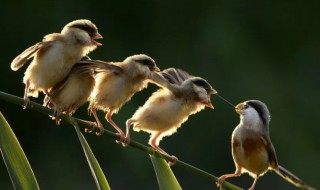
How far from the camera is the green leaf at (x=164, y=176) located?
103 inches

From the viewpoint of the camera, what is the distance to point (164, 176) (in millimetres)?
2658

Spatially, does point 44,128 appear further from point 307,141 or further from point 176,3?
point 307,141

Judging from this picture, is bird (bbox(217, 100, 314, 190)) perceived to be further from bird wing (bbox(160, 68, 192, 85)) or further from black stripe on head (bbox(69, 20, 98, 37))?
black stripe on head (bbox(69, 20, 98, 37))

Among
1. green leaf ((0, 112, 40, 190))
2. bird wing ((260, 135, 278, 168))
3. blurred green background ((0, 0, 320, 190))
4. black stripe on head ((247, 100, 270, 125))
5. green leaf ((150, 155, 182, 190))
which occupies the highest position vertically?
green leaf ((0, 112, 40, 190))

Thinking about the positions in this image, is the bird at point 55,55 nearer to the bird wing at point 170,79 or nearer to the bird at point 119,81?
the bird at point 119,81

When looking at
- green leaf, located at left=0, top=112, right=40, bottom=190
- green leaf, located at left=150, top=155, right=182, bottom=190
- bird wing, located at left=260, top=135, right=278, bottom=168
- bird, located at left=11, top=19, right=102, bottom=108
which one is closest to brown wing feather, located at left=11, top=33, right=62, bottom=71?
bird, located at left=11, top=19, right=102, bottom=108

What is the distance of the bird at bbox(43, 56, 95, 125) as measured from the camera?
3691 mm

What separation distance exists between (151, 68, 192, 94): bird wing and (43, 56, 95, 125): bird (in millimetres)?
396

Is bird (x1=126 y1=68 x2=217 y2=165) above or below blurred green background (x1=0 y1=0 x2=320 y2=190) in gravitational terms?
above

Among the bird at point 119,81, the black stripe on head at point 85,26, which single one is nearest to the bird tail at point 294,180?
the bird at point 119,81

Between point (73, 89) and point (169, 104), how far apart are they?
0.61 meters

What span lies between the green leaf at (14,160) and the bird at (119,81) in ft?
5.03

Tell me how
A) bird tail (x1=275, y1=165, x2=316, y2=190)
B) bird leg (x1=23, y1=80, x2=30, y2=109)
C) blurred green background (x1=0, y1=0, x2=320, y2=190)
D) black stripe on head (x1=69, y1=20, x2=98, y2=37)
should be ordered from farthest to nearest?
blurred green background (x1=0, y1=0, x2=320, y2=190) < black stripe on head (x1=69, y1=20, x2=98, y2=37) < bird tail (x1=275, y1=165, x2=316, y2=190) < bird leg (x1=23, y1=80, x2=30, y2=109)

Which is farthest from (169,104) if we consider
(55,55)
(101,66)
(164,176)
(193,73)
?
(193,73)
